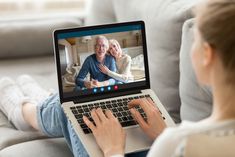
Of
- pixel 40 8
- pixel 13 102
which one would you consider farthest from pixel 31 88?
pixel 40 8

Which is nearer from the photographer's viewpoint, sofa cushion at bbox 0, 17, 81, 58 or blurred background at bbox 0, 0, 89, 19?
sofa cushion at bbox 0, 17, 81, 58

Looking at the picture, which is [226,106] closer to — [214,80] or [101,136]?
[214,80]

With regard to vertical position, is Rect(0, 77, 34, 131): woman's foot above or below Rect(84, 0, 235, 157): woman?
below

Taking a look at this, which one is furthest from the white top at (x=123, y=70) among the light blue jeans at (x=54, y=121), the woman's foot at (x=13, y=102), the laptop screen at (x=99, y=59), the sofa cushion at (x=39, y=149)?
the woman's foot at (x=13, y=102)

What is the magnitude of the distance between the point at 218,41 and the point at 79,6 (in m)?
1.80

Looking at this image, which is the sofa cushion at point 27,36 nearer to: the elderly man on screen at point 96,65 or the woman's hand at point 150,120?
the elderly man on screen at point 96,65

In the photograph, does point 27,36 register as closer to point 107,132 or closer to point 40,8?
point 40,8

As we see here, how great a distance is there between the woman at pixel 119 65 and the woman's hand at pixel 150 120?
104mm

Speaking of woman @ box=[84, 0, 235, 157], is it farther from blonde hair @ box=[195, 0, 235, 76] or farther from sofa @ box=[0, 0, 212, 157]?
sofa @ box=[0, 0, 212, 157]

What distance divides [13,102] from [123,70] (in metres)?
0.58

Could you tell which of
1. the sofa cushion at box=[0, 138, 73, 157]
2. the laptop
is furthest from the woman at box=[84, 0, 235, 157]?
the sofa cushion at box=[0, 138, 73, 157]

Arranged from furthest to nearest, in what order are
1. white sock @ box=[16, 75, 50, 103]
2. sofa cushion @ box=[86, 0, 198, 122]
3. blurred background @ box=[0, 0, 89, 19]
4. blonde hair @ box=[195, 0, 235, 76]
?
blurred background @ box=[0, 0, 89, 19] → white sock @ box=[16, 75, 50, 103] → sofa cushion @ box=[86, 0, 198, 122] → blonde hair @ box=[195, 0, 235, 76]

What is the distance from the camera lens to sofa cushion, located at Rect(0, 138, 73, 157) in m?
1.61

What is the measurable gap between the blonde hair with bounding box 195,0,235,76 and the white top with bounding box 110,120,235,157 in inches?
4.1
